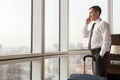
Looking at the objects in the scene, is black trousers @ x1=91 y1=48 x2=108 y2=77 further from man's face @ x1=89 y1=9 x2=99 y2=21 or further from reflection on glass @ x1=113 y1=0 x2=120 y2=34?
reflection on glass @ x1=113 y1=0 x2=120 y2=34

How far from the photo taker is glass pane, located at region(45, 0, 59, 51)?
3783 mm

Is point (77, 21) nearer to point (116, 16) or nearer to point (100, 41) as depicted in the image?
point (100, 41)

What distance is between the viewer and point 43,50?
137 inches

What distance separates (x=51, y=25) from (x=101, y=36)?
0.86 metres

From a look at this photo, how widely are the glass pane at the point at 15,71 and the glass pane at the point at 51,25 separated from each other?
565mm

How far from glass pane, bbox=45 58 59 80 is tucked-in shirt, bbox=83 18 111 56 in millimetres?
731

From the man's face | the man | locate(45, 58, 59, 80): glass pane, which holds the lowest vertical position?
locate(45, 58, 59, 80): glass pane

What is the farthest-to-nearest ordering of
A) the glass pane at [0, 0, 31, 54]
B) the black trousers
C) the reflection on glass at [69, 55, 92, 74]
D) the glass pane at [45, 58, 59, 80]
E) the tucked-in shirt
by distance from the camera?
the reflection on glass at [69, 55, 92, 74] < the glass pane at [45, 58, 59, 80] < the black trousers < the tucked-in shirt < the glass pane at [0, 0, 31, 54]

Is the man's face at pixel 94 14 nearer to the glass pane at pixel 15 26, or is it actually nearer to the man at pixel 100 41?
the man at pixel 100 41

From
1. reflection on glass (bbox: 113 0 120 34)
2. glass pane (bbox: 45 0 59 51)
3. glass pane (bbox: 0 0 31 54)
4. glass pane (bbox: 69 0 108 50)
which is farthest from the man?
reflection on glass (bbox: 113 0 120 34)

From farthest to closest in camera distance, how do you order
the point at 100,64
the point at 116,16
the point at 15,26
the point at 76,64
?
the point at 116,16, the point at 76,64, the point at 100,64, the point at 15,26

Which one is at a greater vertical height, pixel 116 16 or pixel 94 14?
pixel 116 16

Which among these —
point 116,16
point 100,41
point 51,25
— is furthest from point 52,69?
point 116,16

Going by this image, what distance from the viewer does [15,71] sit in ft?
10.3
